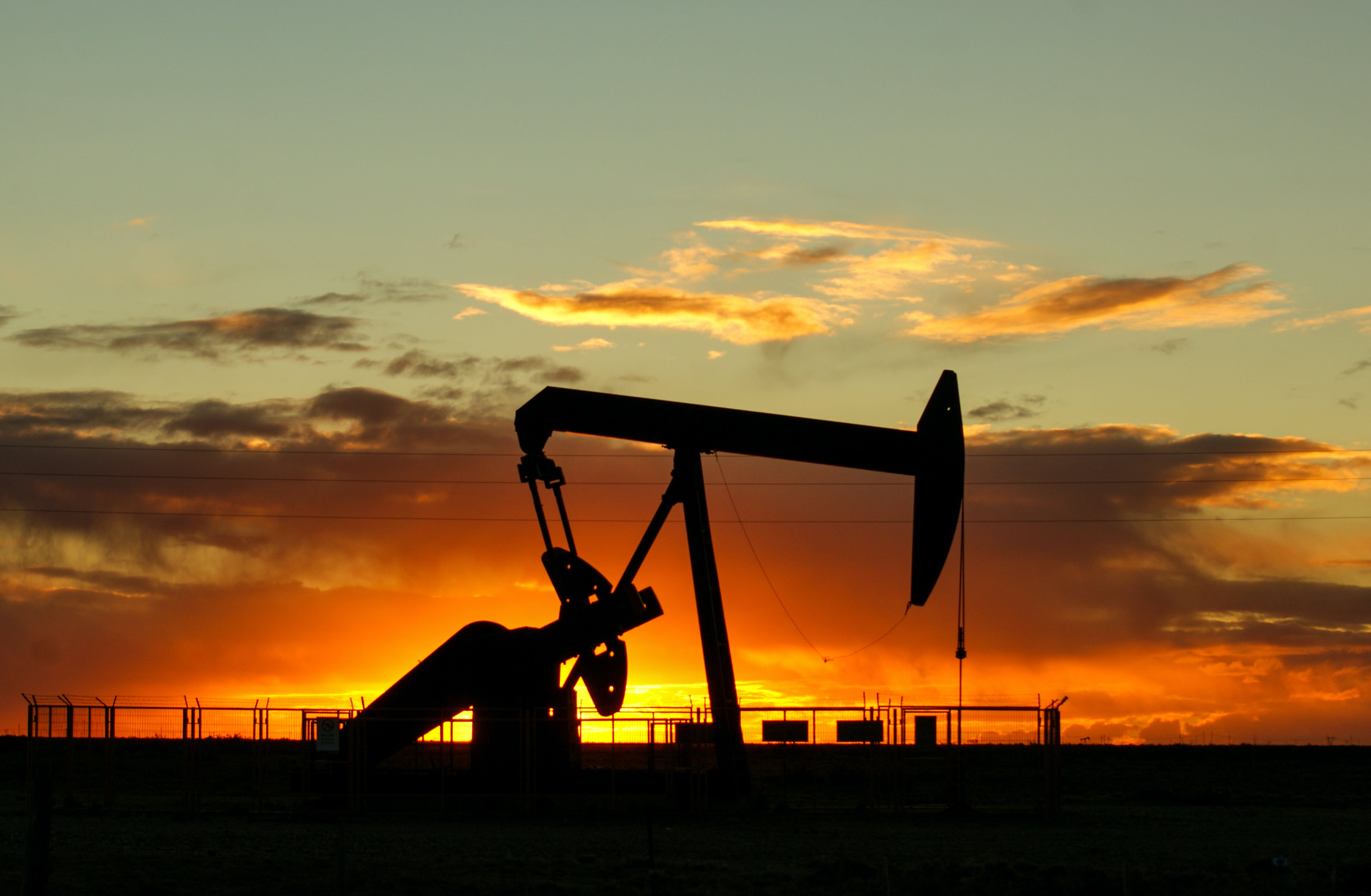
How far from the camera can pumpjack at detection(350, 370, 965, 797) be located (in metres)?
23.3

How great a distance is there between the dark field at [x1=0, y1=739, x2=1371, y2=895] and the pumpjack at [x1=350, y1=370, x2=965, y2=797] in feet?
3.29

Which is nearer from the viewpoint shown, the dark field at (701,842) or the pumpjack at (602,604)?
the dark field at (701,842)

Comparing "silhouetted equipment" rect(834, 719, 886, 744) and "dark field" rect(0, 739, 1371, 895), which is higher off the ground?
"silhouetted equipment" rect(834, 719, 886, 744)

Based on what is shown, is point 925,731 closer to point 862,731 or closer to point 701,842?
point 862,731

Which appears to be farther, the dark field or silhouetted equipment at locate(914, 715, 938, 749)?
silhouetted equipment at locate(914, 715, 938, 749)

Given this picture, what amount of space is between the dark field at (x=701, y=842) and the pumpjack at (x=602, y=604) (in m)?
1.00

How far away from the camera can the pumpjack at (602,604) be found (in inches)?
917

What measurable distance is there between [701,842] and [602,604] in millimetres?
5861

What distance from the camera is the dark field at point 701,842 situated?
1612cm

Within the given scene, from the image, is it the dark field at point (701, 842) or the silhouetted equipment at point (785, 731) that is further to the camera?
the silhouetted equipment at point (785, 731)

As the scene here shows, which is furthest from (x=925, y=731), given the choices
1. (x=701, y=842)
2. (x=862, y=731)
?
(x=701, y=842)

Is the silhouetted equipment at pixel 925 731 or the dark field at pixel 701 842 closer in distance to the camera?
the dark field at pixel 701 842

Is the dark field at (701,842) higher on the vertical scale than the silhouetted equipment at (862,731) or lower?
lower

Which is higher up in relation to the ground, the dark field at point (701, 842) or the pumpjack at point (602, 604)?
the pumpjack at point (602, 604)
